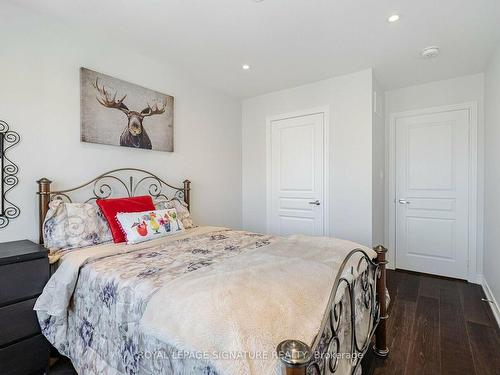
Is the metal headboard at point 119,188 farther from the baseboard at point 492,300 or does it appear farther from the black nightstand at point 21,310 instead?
the baseboard at point 492,300

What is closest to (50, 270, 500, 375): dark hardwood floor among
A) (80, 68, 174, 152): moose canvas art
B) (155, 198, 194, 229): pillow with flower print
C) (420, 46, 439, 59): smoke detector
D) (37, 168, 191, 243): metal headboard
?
(37, 168, 191, 243): metal headboard

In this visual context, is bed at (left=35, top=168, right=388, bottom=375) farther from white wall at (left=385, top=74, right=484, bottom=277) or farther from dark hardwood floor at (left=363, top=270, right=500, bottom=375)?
white wall at (left=385, top=74, right=484, bottom=277)

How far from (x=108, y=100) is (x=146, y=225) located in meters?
1.20

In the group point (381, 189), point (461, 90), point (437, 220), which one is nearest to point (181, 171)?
point (381, 189)

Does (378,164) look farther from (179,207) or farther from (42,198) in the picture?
(42,198)

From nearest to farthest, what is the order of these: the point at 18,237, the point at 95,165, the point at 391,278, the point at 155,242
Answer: the point at 18,237 → the point at 155,242 → the point at 95,165 → the point at 391,278

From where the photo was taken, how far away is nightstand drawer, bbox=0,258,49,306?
1520 mm

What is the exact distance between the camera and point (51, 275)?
1.74m

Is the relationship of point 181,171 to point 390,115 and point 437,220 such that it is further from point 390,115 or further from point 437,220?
point 437,220

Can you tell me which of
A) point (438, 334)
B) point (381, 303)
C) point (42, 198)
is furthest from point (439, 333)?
point (42, 198)

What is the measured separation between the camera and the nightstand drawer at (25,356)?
5.03 feet

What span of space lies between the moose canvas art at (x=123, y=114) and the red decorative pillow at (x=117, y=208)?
22.7 inches

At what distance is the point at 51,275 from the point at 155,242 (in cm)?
66

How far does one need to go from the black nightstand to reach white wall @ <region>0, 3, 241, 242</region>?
492 mm
